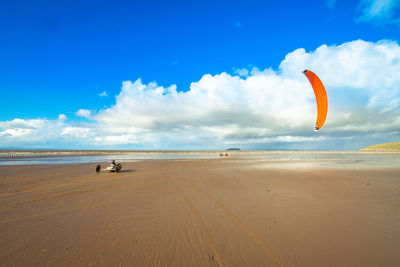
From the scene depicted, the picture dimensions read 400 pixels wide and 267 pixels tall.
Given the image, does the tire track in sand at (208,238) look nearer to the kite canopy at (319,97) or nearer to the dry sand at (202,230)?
the dry sand at (202,230)

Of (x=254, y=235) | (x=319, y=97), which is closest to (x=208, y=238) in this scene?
(x=254, y=235)

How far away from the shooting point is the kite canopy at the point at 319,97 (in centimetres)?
929

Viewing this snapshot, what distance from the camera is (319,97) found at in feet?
31.2

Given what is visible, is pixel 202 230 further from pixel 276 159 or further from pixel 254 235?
pixel 276 159

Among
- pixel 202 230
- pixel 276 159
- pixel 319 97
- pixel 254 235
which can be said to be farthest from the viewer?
pixel 276 159

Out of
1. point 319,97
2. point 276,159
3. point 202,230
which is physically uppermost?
point 319,97

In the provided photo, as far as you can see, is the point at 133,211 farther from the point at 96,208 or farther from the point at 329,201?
the point at 329,201

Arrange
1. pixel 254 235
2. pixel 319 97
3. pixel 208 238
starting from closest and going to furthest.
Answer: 1. pixel 208 238
2. pixel 254 235
3. pixel 319 97

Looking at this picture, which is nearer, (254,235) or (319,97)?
(254,235)

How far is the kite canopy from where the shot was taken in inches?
366

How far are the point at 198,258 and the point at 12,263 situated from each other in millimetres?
3518

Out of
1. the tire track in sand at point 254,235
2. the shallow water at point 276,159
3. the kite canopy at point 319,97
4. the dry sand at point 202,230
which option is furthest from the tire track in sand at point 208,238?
the shallow water at point 276,159

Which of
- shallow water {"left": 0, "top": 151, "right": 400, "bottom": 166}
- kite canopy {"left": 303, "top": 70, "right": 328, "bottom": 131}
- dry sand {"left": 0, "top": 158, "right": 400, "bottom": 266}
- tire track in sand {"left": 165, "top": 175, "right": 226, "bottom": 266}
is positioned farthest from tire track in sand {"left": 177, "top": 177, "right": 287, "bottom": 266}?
shallow water {"left": 0, "top": 151, "right": 400, "bottom": 166}

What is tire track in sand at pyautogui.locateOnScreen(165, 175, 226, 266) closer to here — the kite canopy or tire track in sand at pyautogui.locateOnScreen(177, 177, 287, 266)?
tire track in sand at pyautogui.locateOnScreen(177, 177, 287, 266)
